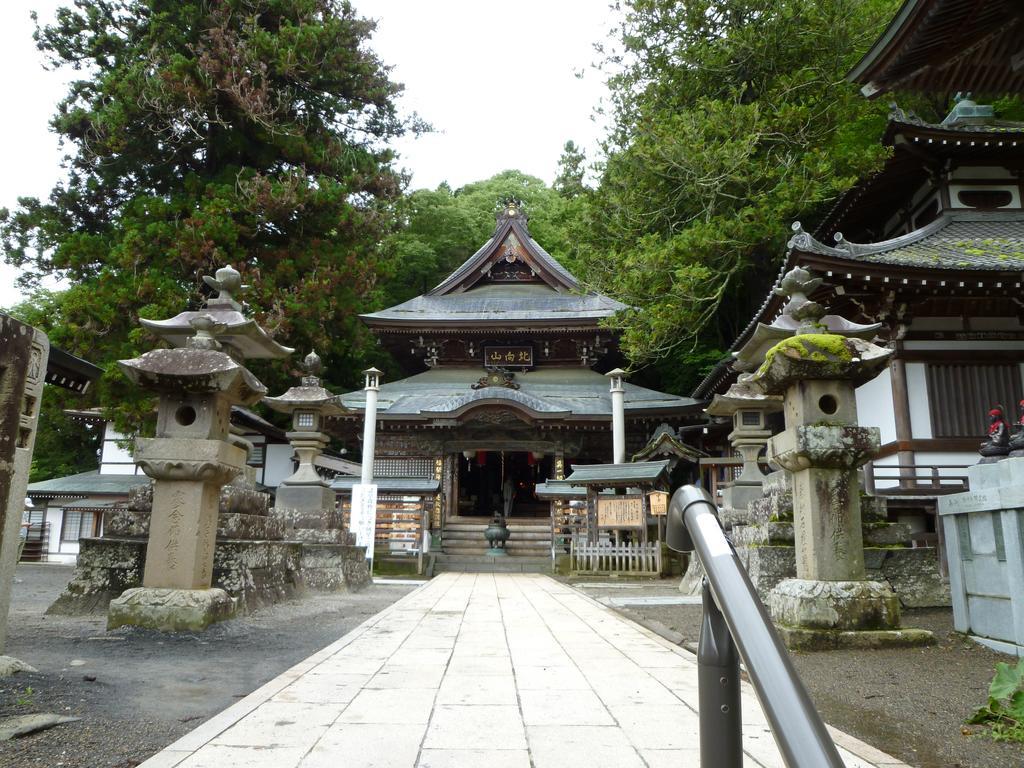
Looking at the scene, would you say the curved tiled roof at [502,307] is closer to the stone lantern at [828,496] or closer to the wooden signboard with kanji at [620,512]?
the wooden signboard with kanji at [620,512]

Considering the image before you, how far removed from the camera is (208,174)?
19.4 m

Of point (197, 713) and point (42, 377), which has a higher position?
point (42, 377)

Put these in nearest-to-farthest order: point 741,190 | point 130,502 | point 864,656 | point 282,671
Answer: point 282,671 < point 864,656 < point 130,502 < point 741,190

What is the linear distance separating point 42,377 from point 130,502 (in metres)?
3.27

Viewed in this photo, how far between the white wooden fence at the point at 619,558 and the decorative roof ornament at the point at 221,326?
8761mm

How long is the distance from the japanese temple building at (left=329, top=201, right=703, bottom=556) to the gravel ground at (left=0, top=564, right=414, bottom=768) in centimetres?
972

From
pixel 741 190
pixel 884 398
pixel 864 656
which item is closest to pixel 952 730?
pixel 864 656

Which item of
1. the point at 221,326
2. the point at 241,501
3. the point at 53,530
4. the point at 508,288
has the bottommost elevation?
the point at 53,530

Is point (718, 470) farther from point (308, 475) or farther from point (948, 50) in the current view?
point (948, 50)

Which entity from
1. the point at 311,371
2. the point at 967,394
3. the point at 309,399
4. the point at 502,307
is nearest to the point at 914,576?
the point at 967,394

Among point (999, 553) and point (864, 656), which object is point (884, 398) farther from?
point (864, 656)

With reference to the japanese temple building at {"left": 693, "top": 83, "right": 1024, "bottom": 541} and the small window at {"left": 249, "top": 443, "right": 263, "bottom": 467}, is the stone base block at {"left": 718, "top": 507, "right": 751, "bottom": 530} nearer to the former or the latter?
the japanese temple building at {"left": 693, "top": 83, "right": 1024, "bottom": 541}

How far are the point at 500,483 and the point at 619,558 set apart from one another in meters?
9.94

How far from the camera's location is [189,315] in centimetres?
734
